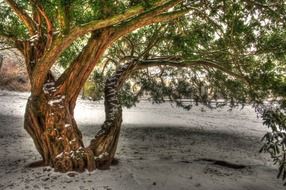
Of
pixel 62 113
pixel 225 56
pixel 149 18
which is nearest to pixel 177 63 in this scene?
pixel 225 56

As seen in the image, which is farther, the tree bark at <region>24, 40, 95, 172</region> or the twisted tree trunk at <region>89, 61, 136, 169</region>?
the twisted tree trunk at <region>89, 61, 136, 169</region>

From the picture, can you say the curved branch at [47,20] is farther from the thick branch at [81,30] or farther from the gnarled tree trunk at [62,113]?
the gnarled tree trunk at [62,113]

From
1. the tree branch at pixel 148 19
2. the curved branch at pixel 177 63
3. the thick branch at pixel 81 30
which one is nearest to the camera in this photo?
the thick branch at pixel 81 30

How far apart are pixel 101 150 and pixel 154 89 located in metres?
5.00

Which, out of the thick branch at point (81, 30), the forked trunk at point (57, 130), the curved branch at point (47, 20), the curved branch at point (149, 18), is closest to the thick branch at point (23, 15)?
the curved branch at point (47, 20)

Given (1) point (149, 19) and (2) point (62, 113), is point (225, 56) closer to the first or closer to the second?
(1) point (149, 19)

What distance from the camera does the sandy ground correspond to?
551 cm

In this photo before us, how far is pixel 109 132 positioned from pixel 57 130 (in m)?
1.12

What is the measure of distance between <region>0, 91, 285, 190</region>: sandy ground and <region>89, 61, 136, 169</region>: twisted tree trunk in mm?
269

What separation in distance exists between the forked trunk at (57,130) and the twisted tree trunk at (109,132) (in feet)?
1.09

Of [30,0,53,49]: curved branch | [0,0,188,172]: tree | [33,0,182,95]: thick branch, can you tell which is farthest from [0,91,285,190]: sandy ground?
[30,0,53,49]: curved branch

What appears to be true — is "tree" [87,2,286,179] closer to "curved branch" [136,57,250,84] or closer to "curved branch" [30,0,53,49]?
"curved branch" [136,57,250,84]

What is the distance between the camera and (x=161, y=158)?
303 inches

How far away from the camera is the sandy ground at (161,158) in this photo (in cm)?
551
